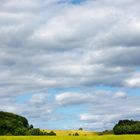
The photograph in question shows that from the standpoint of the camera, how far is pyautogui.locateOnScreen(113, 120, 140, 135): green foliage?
118m

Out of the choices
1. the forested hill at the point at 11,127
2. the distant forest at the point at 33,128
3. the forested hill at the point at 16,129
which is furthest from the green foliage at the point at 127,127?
the forested hill at the point at 11,127

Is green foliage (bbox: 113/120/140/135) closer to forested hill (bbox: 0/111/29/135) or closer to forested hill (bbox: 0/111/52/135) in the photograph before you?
forested hill (bbox: 0/111/52/135)

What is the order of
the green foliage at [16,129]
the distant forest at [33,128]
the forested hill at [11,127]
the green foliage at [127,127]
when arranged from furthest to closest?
the forested hill at [11,127] < the green foliage at [16,129] < the distant forest at [33,128] < the green foliage at [127,127]

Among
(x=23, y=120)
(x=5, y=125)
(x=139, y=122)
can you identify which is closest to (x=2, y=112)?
(x=23, y=120)

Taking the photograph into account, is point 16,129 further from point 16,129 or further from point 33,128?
point 33,128

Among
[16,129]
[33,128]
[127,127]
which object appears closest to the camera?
[127,127]

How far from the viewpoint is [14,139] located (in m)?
73.4

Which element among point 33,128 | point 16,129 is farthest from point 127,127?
point 16,129

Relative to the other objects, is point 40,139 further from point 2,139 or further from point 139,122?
point 139,122

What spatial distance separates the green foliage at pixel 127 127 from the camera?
4647 inches

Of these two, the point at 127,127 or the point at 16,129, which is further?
the point at 16,129

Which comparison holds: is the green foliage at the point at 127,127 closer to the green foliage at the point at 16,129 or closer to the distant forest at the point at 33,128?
the distant forest at the point at 33,128

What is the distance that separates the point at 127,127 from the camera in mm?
120938

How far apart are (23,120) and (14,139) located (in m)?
84.6
